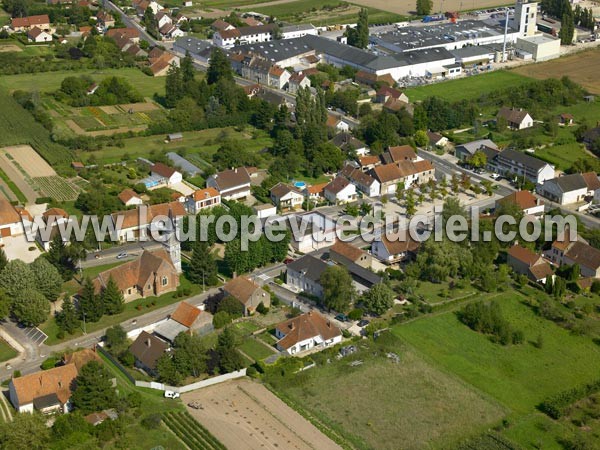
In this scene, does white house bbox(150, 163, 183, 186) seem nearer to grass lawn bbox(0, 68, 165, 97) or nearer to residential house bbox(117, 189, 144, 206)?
residential house bbox(117, 189, 144, 206)

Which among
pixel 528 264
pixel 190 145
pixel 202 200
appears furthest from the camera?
pixel 190 145

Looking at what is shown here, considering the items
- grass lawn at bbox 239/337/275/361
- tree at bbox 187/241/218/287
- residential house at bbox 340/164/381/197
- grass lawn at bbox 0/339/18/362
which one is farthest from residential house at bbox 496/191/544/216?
grass lawn at bbox 0/339/18/362

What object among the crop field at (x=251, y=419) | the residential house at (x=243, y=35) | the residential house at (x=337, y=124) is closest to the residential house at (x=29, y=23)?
the residential house at (x=243, y=35)

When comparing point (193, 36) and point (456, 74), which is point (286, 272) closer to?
point (456, 74)

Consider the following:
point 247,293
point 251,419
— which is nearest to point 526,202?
point 247,293

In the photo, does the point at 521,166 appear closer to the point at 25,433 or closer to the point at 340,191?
the point at 340,191

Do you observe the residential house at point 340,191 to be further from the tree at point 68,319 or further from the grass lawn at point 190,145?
the tree at point 68,319
